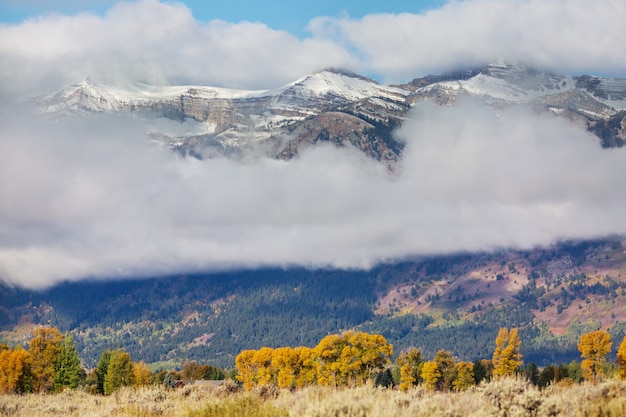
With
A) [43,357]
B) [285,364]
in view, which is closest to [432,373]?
[285,364]

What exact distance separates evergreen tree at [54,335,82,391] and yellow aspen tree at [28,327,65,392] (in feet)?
2.64

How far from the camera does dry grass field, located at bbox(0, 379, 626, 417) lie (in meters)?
21.0

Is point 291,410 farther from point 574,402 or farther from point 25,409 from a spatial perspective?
point 25,409

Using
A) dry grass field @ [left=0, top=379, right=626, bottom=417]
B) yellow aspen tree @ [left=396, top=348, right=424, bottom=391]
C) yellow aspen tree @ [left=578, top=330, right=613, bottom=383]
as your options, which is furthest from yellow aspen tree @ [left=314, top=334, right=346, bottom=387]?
dry grass field @ [left=0, top=379, right=626, bottom=417]

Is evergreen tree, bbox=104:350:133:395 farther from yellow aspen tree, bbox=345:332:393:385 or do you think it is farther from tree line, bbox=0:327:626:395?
yellow aspen tree, bbox=345:332:393:385

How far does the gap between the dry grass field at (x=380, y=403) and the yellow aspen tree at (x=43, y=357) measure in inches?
4432

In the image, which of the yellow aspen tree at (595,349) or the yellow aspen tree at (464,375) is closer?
the yellow aspen tree at (595,349)

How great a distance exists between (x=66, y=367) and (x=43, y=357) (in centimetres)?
436

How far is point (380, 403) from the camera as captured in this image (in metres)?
23.5

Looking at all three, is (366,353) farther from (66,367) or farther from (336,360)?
(66,367)

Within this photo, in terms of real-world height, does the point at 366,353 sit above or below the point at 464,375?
above

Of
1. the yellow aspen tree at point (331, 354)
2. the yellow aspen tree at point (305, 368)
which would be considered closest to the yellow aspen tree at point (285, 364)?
the yellow aspen tree at point (305, 368)

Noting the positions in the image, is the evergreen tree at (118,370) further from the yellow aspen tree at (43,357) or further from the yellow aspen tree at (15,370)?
the yellow aspen tree at (15,370)

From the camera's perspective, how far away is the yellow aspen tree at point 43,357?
139m
